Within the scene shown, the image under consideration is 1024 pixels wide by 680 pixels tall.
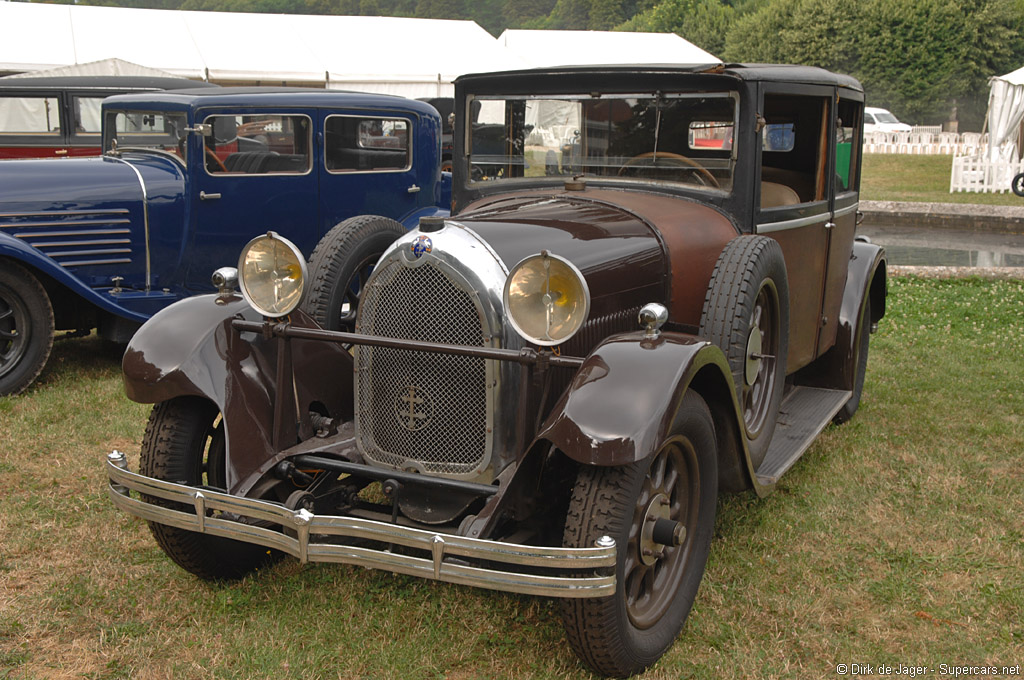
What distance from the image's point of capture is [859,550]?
142 inches

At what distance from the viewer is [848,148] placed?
4.96 meters

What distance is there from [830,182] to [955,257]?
775 centimetres

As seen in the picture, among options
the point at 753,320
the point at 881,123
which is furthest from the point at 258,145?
the point at 881,123

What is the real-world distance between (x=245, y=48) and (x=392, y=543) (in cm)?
1733

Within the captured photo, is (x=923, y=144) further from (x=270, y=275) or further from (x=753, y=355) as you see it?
(x=270, y=275)

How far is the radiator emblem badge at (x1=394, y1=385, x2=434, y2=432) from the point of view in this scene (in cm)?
301

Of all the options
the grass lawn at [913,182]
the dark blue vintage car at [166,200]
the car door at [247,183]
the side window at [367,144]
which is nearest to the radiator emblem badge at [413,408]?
the dark blue vintage car at [166,200]

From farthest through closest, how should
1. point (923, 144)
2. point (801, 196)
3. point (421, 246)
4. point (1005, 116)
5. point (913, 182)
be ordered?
point (923, 144) → point (913, 182) → point (1005, 116) → point (801, 196) → point (421, 246)

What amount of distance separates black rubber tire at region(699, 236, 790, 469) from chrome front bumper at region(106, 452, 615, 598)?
102cm

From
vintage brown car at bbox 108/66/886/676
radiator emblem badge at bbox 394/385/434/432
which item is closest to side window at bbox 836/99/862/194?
vintage brown car at bbox 108/66/886/676

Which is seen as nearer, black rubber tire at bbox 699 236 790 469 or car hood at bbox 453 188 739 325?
car hood at bbox 453 188 739 325

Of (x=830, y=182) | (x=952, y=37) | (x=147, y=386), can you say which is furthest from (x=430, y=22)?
(x=952, y=37)

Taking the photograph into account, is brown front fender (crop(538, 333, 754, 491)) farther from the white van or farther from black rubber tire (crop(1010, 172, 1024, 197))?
the white van

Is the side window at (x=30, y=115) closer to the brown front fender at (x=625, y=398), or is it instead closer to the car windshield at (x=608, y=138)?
the car windshield at (x=608, y=138)
